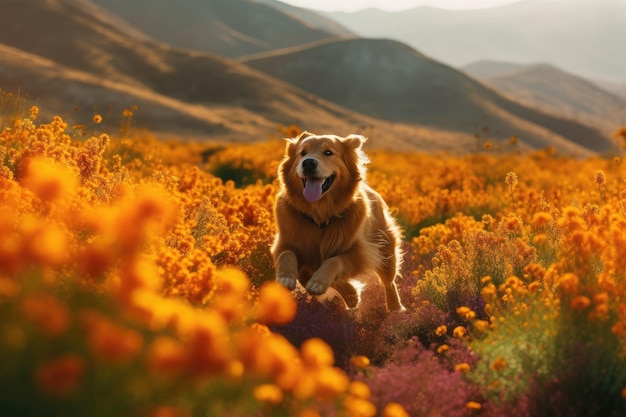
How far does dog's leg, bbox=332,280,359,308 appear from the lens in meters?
5.61

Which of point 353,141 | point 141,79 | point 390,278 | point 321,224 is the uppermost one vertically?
point 353,141

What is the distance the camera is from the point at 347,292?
570 centimetres

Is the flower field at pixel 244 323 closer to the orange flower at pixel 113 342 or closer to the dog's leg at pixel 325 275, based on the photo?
the orange flower at pixel 113 342

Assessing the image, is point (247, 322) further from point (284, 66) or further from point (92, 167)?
point (284, 66)

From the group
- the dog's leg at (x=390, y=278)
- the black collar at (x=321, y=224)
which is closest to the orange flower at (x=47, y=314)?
the black collar at (x=321, y=224)

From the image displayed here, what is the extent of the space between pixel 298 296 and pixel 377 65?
114 m

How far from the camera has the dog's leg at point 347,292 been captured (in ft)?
18.4

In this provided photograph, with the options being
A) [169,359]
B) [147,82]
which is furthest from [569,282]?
[147,82]

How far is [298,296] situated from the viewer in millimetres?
5645

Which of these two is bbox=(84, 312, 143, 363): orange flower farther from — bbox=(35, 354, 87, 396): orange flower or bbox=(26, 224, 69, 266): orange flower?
bbox=(26, 224, 69, 266): orange flower

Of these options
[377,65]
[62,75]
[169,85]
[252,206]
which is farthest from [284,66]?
[252,206]

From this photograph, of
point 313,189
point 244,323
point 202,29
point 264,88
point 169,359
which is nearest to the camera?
point 169,359

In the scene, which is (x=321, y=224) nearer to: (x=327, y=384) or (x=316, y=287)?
(x=316, y=287)

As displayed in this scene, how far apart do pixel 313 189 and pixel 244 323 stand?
1.97 m
